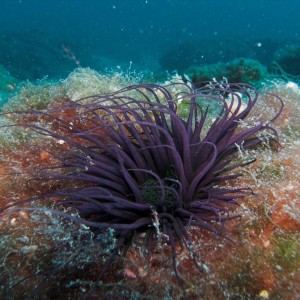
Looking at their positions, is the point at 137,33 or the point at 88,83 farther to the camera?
the point at 137,33

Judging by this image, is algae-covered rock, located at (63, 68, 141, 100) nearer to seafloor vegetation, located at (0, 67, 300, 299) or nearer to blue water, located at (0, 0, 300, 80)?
seafloor vegetation, located at (0, 67, 300, 299)

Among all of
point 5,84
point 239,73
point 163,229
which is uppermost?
point 5,84

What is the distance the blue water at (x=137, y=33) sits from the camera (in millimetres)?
30328

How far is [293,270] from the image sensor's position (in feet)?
7.07

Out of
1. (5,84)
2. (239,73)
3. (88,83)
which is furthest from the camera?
(5,84)

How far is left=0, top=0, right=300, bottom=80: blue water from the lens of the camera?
30328 mm

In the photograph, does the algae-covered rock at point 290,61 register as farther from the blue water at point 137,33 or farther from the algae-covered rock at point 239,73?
the blue water at point 137,33

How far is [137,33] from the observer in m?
75.9

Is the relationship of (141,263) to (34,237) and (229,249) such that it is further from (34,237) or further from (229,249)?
(34,237)

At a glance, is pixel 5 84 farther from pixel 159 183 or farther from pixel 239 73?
pixel 159 183

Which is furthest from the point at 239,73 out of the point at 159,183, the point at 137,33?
the point at 137,33

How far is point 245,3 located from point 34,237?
5018 inches

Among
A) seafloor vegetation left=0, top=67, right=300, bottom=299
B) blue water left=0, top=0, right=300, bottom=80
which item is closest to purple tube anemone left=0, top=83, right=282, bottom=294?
seafloor vegetation left=0, top=67, right=300, bottom=299

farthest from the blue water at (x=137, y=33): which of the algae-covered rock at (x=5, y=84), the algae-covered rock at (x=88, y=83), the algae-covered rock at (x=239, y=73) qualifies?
the algae-covered rock at (x=88, y=83)
